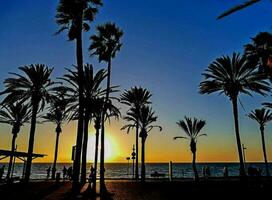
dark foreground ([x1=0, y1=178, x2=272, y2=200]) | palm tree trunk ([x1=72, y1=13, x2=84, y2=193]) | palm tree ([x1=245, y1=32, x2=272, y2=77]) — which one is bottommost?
dark foreground ([x1=0, y1=178, x2=272, y2=200])

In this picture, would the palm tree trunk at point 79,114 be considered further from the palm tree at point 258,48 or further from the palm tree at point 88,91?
the palm tree at point 258,48

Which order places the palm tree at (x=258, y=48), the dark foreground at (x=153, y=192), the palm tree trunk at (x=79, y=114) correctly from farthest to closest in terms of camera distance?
the palm tree at (x=258, y=48) → the palm tree trunk at (x=79, y=114) → the dark foreground at (x=153, y=192)

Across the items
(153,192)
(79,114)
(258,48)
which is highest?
A: (258,48)

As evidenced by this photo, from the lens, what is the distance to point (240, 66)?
2934cm

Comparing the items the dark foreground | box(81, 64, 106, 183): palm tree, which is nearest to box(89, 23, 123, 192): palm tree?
box(81, 64, 106, 183): palm tree

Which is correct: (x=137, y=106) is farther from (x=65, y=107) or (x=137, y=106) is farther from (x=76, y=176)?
(x=76, y=176)

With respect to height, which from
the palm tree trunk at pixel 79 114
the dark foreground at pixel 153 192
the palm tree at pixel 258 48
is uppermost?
the palm tree at pixel 258 48

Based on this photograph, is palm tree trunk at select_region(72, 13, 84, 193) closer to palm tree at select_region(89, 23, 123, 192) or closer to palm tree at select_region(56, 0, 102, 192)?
palm tree at select_region(56, 0, 102, 192)

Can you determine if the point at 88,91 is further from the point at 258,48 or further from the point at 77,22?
the point at 258,48

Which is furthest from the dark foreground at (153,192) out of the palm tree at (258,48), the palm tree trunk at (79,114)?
the palm tree at (258,48)

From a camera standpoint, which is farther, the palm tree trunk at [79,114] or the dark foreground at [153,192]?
the palm tree trunk at [79,114]

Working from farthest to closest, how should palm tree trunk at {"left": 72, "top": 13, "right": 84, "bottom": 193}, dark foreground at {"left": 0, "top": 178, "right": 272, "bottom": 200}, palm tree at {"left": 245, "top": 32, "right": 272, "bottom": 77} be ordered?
palm tree at {"left": 245, "top": 32, "right": 272, "bottom": 77}
palm tree trunk at {"left": 72, "top": 13, "right": 84, "bottom": 193}
dark foreground at {"left": 0, "top": 178, "right": 272, "bottom": 200}

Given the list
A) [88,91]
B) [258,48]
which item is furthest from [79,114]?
[258,48]

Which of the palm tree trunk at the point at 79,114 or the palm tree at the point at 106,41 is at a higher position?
the palm tree at the point at 106,41
